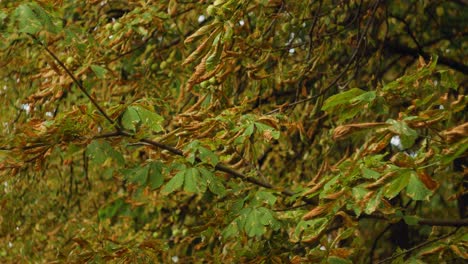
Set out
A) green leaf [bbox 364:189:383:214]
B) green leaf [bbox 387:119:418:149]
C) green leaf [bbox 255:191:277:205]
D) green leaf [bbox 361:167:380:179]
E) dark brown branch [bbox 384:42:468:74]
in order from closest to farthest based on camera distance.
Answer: green leaf [bbox 387:119:418:149]
green leaf [bbox 364:189:383:214]
green leaf [bbox 361:167:380:179]
green leaf [bbox 255:191:277:205]
dark brown branch [bbox 384:42:468:74]

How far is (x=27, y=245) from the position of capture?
5090mm

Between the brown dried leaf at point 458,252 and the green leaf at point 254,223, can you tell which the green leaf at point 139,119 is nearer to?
the green leaf at point 254,223

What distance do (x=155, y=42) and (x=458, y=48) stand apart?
2325 millimetres

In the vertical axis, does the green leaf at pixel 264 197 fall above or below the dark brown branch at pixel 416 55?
above

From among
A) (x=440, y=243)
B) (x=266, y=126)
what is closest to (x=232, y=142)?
(x=266, y=126)

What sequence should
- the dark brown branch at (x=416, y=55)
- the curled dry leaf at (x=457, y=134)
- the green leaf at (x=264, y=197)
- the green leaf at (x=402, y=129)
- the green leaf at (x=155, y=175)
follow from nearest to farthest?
the curled dry leaf at (x=457, y=134)
the green leaf at (x=402, y=129)
the green leaf at (x=155, y=175)
the green leaf at (x=264, y=197)
the dark brown branch at (x=416, y=55)

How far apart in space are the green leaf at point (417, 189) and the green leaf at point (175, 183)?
2.98 ft

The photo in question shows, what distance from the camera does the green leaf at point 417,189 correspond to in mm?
2162

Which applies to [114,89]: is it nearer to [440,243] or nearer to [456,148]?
[440,243]

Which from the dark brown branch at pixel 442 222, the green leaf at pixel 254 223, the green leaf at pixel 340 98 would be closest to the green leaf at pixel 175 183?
the green leaf at pixel 254 223

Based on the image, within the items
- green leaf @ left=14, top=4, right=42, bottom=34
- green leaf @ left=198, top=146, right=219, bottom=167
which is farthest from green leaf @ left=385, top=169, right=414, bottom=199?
green leaf @ left=14, top=4, right=42, bottom=34

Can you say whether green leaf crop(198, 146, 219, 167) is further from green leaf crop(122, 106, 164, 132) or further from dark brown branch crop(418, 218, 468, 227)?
dark brown branch crop(418, 218, 468, 227)

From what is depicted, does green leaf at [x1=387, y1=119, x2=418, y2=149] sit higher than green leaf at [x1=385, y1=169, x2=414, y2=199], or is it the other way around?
green leaf at [x1=387, y1=119, x2=418, y2=149]

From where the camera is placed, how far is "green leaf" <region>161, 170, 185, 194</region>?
2715 mm
